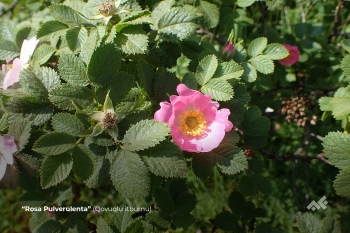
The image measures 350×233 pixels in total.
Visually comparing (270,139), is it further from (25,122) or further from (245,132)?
(25,122)

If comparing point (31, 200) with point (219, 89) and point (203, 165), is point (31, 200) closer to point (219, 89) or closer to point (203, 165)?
point (203, 165)

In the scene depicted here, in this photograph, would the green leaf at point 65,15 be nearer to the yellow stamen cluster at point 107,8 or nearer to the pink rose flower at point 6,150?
the yellow stamen cluster at point 107,8

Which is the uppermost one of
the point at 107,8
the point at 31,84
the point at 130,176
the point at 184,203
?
the point at 107,8

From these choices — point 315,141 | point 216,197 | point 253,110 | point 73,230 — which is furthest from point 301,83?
point 73,230

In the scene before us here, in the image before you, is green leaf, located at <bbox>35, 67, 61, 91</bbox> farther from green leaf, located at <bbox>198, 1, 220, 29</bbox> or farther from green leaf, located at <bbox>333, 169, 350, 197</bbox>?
green leaf, located at <bbox>333, 169, 350, 197</bbox>

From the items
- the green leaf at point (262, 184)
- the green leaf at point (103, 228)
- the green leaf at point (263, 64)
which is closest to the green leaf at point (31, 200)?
the green leaf at point (103, 228)

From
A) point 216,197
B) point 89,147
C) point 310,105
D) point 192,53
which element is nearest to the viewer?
point 89,147

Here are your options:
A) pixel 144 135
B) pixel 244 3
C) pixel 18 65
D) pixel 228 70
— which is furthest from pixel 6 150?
pixel 244 3
